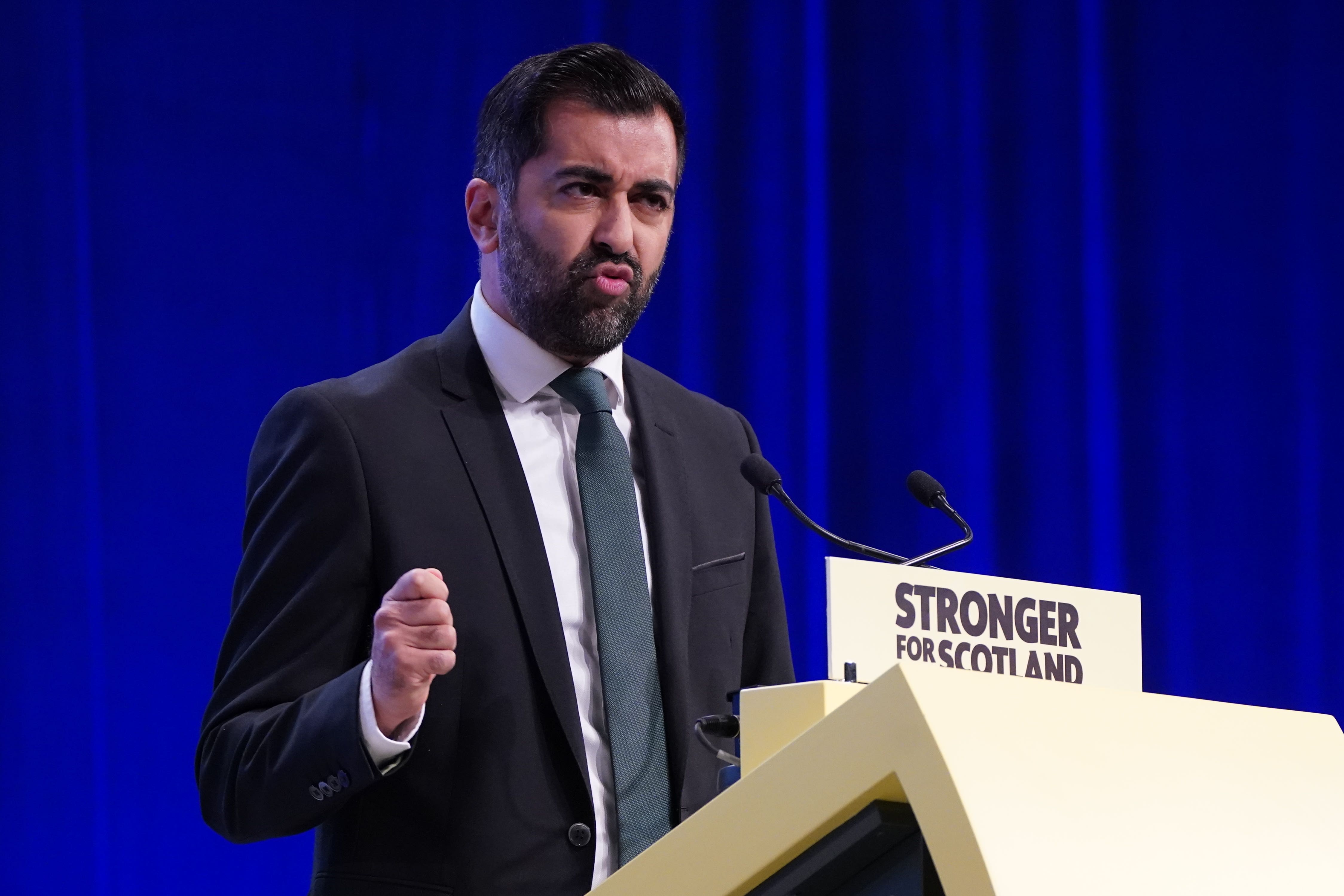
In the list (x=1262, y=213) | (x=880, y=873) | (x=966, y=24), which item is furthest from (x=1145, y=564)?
(x=880, y=873)

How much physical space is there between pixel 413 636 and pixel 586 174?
2.27 ft

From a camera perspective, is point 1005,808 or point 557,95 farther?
point 557,95

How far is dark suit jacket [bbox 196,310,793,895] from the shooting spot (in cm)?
152

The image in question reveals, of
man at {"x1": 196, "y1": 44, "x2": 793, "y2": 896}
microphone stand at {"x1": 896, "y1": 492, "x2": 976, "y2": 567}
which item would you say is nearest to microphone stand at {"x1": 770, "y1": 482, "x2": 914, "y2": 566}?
microphone stand at {"x1": 896, "y1": 492, "x2": 976, "y2": 567}

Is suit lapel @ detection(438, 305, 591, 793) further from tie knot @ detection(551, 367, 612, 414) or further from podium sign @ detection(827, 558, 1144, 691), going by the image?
podium sign @ detection(827, 558, 1144, 691)

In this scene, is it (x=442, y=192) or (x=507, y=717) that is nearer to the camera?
(x=507, y=717)

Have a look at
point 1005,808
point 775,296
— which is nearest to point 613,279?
point 1005,808

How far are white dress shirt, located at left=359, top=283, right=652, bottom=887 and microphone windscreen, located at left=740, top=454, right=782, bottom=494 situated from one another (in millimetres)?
192

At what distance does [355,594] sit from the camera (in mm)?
1594

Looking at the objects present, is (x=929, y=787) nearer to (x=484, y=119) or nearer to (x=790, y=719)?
(x=790, y=719)

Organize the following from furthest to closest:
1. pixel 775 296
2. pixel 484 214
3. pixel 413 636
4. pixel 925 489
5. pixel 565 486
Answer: pixel 775 296, pixel 484 214, pixel 565 486, pixel 925 489, pixel 413 636

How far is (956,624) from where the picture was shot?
1.11 meters

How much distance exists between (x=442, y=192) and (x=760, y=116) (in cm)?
74

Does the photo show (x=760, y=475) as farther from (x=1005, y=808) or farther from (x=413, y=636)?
(x=1005, y=808)
